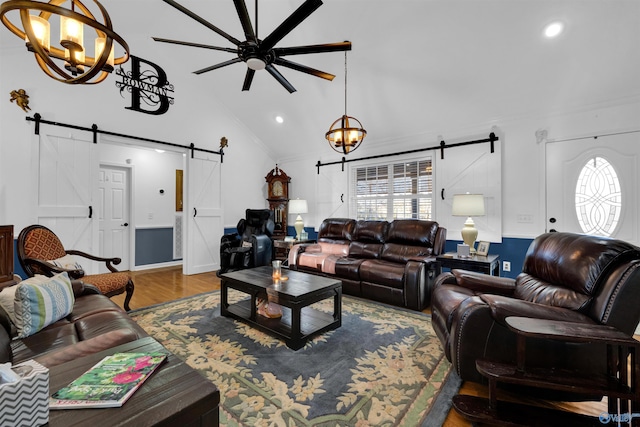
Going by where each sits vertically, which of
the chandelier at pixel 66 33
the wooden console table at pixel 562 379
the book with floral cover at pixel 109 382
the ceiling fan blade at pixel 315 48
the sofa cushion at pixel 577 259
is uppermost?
the ceiling fan blade at pixel 315 48

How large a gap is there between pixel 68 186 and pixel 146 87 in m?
1.95

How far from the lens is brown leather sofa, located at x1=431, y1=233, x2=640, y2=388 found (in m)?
1.55

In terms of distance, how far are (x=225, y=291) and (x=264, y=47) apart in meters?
2.42

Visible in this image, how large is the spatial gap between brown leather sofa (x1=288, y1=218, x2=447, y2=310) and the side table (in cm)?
14

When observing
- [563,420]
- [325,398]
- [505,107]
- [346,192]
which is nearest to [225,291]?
[325,398]

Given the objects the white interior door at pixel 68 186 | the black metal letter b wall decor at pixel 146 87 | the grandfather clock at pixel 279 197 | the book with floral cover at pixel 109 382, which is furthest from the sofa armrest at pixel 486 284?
the black metal letter b wall decor at pixel 146 87

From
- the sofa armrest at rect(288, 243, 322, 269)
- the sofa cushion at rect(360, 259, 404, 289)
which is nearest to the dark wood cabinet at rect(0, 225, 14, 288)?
the sofa armrest at rect(288, 243, 322, 269)

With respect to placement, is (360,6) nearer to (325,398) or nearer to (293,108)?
(293,108)

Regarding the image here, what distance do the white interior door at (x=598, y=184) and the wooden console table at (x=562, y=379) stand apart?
2.40 m

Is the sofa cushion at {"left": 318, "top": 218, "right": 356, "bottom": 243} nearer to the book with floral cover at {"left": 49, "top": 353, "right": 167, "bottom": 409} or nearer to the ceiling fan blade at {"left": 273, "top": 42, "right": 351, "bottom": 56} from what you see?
the ceiling fan blade at {"left": 273, "top": 42, "right": 351, "bottom": 56}

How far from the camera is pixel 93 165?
424 cm

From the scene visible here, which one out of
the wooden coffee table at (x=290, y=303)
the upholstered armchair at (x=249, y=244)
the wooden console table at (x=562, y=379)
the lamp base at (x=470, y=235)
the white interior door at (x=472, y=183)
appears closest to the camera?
the wooden console table at (x=562, y=379)

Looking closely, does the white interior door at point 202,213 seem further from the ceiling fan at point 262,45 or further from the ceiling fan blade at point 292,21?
the ceiling fan blade at point 292,21

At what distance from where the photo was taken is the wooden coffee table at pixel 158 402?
2.68 ft
